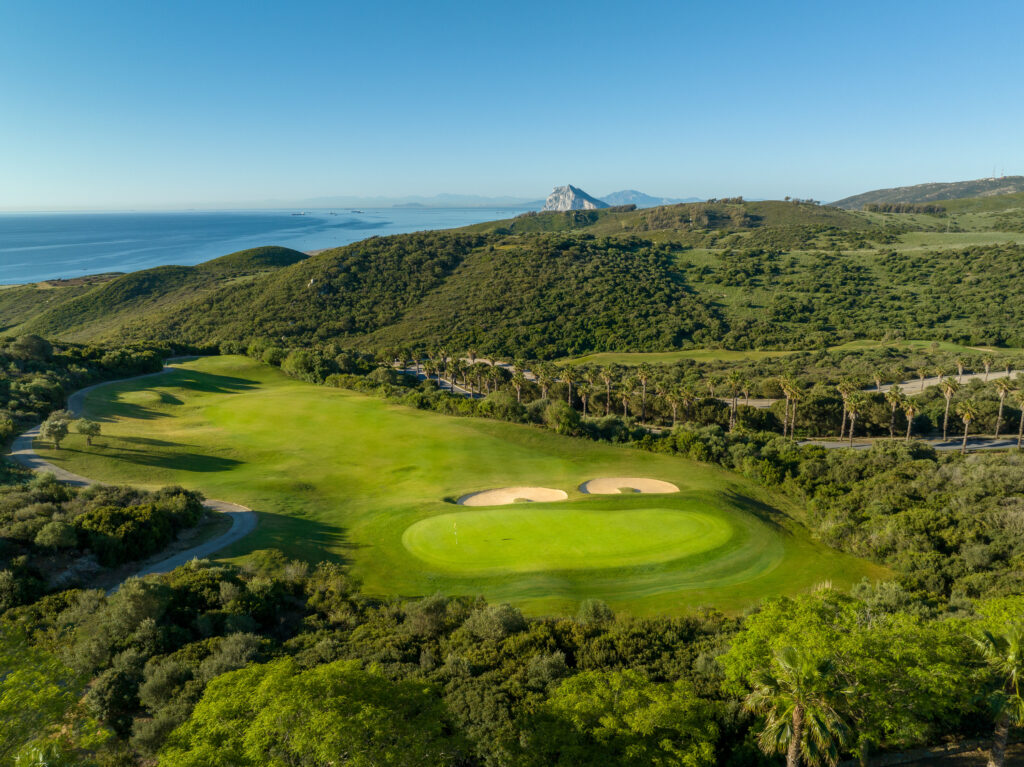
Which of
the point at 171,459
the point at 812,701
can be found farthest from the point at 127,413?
the point at 812,701

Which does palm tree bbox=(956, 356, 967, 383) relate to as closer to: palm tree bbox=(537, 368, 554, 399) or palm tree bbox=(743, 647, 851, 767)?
palm tree bbox=(537, 368, 554, 399)

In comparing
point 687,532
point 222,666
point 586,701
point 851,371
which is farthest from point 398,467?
point 851,371

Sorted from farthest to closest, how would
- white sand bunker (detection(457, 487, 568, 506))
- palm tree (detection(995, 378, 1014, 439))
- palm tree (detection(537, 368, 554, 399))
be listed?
palm tree (detection(537, 368, 554, 399))
palm tree (detection(995, 378, 1014, 439))
white sand bunker (detection(457, 487, 568, 506))

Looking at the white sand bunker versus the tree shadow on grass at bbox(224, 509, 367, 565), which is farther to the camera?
the white sand bunker

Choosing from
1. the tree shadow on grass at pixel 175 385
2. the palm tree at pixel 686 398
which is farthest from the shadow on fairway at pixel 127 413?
the palm tree at pixel 686 398

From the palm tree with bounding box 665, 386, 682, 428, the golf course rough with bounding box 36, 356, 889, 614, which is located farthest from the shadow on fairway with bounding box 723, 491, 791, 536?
the palm tree with bounding box 665, 386, 682, 428

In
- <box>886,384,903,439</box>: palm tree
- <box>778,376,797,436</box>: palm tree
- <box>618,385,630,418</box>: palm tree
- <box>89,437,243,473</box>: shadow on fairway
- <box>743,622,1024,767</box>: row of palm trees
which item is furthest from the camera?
<box>618,385,630,418</box>: palm tree

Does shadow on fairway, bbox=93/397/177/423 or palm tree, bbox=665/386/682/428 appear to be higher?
shadow on fairway, bbox=93/397/177/423
